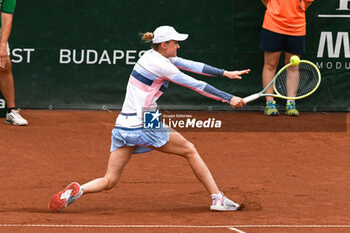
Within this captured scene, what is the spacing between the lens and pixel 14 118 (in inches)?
451

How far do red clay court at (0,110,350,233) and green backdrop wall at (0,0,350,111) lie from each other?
0.37m

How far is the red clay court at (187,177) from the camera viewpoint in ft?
24.1

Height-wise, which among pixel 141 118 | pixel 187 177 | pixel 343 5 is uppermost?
pixel 343 5

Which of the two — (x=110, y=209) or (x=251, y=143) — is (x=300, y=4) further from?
(x=110, y=209)

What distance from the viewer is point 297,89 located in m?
11.3

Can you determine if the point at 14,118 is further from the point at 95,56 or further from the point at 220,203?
the point at 220,203

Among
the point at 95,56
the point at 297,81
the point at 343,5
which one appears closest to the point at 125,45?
the point at 95,56

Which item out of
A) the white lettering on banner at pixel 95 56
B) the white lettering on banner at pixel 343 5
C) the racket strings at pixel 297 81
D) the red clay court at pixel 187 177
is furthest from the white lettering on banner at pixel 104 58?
the white lettering on banner at pixel 343 5

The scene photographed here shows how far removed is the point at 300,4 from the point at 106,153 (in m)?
3.58

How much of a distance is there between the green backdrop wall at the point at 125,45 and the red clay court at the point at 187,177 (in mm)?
370

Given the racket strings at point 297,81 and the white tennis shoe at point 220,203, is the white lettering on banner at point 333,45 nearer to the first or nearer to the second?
the racket strings at point 297,81

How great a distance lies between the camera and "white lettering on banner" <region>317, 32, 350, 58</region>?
12.8 meters

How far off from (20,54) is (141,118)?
5.17m

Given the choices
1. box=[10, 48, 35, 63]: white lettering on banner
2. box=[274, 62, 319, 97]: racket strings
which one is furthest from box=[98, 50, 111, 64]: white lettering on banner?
box=[274, 62, 319, 97]: racket strings
